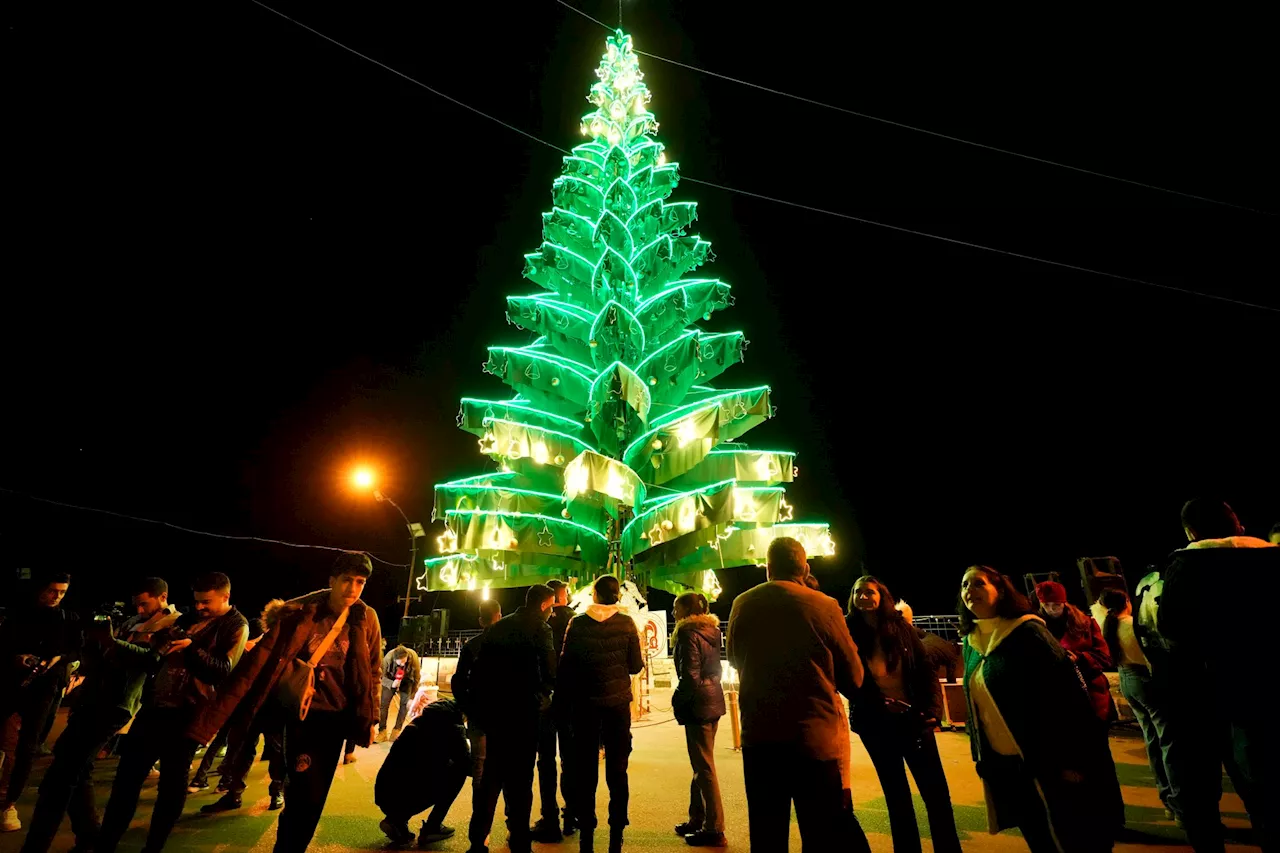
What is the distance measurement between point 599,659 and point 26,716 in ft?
18.2

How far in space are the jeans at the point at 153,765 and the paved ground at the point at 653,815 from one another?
40.2 inches

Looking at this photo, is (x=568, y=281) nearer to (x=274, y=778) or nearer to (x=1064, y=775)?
(x=274, y=778)

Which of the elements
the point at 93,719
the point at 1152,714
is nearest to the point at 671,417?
the point at 1152,714

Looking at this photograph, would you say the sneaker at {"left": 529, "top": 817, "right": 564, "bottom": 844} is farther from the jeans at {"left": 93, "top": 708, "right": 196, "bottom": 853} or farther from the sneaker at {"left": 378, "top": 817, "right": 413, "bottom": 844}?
the jeans at {"left": 93, "top": 708, "right": 196, "bottom": 853}

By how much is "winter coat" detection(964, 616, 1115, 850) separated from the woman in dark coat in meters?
1.98

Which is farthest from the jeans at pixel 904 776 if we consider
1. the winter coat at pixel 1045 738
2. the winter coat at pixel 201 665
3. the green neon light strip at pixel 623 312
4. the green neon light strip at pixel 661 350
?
the green neon light strip at pixel 623 312

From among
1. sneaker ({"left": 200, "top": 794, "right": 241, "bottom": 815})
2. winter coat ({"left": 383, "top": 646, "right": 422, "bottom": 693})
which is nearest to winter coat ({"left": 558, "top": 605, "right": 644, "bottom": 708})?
sneaker ({"left": 200, "top": 794, "right": 241, "bottom": 815})

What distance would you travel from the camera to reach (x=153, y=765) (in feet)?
12.9

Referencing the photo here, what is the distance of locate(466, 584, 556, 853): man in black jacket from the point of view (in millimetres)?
4395

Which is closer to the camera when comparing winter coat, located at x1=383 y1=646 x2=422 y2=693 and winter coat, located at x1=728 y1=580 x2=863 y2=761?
winter coat, located at x1=728 y1=580 x2=863 y2=761

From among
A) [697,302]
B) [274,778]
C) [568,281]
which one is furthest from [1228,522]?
[568,281]

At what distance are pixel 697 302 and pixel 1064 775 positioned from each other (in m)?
12.8

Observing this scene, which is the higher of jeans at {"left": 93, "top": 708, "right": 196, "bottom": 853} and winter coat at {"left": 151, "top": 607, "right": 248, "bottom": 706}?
winter coat at {"left": 151, "top": 607, "right": 248, "bottom": 706}

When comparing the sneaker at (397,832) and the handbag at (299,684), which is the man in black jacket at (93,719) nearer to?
the handbag at (299,684)
